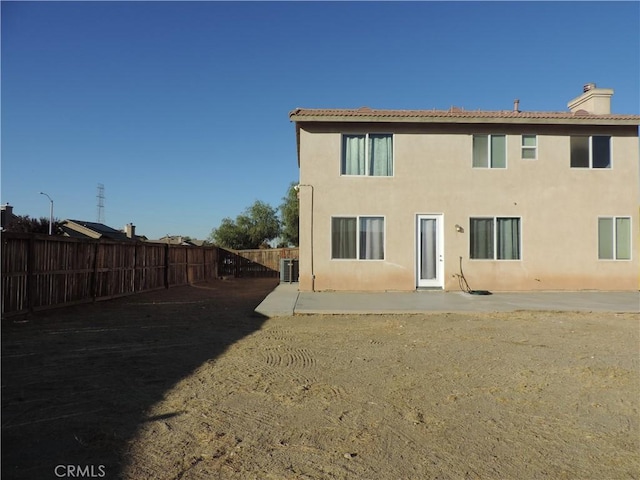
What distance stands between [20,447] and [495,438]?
147 inches

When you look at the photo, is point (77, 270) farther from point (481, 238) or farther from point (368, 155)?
point (481, 238)

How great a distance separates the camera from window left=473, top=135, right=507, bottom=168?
47.0 feet

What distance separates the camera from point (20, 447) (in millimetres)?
3406

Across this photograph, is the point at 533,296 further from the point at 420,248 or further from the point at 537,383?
the point at 537,383

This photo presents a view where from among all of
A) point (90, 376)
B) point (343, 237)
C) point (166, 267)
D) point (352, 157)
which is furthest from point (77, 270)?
point (352, 157)

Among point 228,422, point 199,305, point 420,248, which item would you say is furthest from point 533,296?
point 228,422

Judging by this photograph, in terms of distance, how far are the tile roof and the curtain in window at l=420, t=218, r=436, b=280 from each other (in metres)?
3.20

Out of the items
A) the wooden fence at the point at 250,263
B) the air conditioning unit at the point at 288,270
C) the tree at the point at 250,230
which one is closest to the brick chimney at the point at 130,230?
the tree at the point at 250,230

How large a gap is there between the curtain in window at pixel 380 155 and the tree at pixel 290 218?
21.5 meters

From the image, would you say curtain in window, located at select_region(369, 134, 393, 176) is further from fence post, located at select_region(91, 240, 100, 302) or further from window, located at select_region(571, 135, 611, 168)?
fence post, located at select_region(91, 240, 100, 302)

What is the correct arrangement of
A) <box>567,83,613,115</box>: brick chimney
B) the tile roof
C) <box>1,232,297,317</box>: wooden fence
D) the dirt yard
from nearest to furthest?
the dirt yard → <box>1,232,297,317</box>: wooden fence → the tile roof → <box>567,83,613,115</box>: brick chimney

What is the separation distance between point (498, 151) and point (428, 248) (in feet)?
12.6

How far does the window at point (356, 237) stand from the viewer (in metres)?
14.0

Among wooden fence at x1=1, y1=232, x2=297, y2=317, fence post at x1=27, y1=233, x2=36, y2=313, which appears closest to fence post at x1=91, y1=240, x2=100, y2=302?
wooden fence at x1=1, y1=232, x2=297, y2=317
